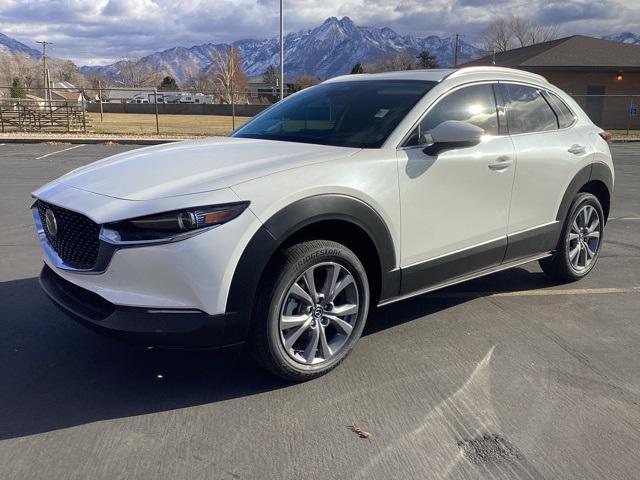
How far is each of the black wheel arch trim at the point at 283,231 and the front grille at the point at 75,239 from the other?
76 cm

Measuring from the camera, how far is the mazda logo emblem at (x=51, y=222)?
129 inches

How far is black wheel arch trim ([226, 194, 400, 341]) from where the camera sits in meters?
2.91

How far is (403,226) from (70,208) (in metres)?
1.90

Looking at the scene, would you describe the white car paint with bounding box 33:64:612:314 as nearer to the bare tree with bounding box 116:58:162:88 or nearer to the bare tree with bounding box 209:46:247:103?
the bare tree with bounding box 209:46:247:103

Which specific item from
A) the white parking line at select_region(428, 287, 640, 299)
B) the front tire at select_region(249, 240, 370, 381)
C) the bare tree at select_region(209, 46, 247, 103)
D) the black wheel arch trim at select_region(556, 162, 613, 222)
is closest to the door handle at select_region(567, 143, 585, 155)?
the black wheel arch trim at select_region(556, 162, 613, 222)

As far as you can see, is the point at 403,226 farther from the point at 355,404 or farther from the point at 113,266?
the point at 113,266

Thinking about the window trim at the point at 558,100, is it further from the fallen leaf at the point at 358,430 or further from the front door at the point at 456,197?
the fallen leaf at the point at 358,430

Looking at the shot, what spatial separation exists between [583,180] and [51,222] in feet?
13.5

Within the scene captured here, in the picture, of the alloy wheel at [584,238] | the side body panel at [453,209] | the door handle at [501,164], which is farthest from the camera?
the alloy wheel at [584,238]

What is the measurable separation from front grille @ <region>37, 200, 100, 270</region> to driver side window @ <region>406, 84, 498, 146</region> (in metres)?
2.00

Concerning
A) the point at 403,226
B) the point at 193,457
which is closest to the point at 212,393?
the point at 193,457

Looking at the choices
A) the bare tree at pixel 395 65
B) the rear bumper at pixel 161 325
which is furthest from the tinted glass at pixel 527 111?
the bare tree at pixel 395 65

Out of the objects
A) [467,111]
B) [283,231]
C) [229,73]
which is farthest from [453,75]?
[229,73]

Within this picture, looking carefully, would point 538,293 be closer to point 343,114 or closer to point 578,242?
point 578,242
